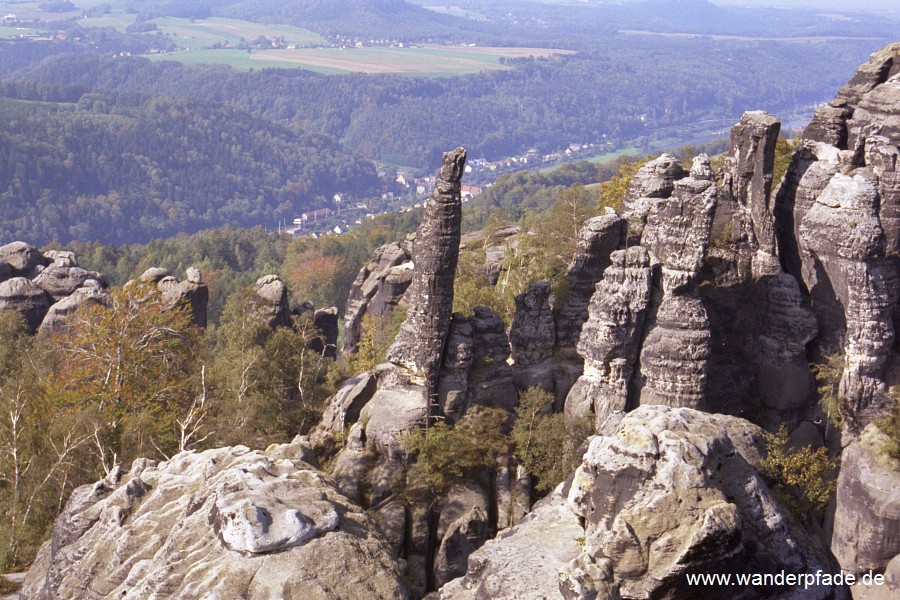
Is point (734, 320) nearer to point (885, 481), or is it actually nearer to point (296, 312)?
point (885, 481)

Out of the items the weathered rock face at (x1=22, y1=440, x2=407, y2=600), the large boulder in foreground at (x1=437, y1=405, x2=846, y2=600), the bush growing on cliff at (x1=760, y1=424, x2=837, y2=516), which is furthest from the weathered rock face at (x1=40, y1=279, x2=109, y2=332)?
the large boulder in foreground at (x1=437, y1=405, x2=846, y2=600)

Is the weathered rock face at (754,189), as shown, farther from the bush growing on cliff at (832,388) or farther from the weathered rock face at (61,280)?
the weathered rock face at (61,280)

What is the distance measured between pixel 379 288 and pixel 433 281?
101 ft

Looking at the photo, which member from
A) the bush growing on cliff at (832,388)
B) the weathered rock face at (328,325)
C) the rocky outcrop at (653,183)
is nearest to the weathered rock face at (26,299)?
the weathered rock face at (328,325)

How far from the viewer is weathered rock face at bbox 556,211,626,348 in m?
33.7

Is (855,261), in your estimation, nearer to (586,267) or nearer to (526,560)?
(586,267)

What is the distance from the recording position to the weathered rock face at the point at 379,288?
2349 inches

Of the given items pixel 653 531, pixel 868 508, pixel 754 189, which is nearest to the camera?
pixel 653 531

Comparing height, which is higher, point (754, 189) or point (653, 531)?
point (754, 189)

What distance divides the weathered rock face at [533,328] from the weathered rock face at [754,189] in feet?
22.5

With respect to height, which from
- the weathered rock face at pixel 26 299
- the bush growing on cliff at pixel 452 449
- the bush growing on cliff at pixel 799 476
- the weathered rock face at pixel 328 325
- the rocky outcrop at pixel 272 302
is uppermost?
the bush growing on cliff at pixel 799 476

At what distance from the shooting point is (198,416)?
3700 cm

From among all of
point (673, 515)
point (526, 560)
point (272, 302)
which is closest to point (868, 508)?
point (673, 515)

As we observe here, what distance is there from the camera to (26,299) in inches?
2173
